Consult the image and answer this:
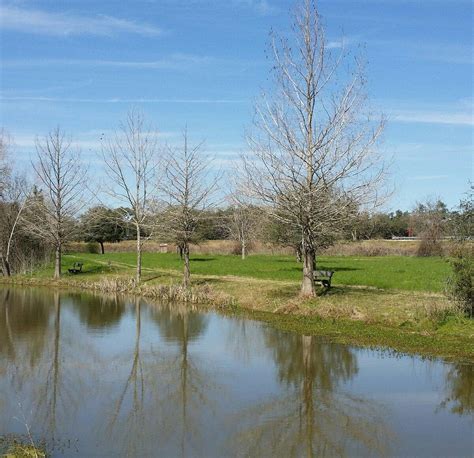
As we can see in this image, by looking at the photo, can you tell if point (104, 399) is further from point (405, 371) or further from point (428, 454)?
point (405, 371)

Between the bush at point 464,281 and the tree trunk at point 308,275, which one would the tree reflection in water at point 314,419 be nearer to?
the bush at point 464,281

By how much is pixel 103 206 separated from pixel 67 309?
1234 cm

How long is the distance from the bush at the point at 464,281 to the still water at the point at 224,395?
3841 mm

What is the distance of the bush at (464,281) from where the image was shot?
671 inches

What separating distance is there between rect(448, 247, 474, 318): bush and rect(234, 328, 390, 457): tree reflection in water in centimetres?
484

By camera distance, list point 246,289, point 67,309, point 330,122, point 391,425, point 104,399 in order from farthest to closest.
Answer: point 246,289
point 67,309
point 330,122
point 104,399
point 391,425

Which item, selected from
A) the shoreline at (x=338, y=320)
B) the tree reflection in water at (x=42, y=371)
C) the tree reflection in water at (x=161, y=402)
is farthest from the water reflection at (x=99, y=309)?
the tree reflection in water at (x=161, y=402)

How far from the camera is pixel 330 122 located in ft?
70.1

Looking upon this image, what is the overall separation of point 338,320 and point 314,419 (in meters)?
9.35

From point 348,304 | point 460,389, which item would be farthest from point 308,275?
point 460,389

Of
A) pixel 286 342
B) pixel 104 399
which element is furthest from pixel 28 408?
pixel 286 342

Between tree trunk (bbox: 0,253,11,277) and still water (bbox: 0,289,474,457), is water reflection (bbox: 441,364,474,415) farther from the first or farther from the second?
tree trunk (bbox: 0,253,11,277)

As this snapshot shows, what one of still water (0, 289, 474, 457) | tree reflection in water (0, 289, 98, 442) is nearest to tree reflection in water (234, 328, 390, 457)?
still water (0, 289, 474, 457)

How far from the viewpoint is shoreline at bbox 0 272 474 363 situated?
15.7 m
